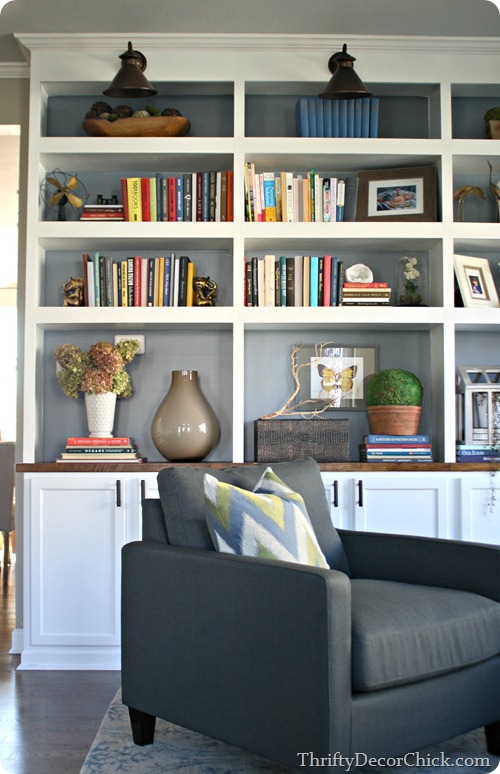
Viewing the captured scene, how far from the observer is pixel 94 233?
385 cm

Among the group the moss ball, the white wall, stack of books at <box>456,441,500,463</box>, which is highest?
the white wall

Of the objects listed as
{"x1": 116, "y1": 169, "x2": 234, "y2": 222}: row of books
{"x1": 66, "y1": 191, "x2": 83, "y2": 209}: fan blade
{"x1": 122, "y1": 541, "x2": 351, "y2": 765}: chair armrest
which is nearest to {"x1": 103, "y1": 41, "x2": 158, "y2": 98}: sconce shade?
{"x1": 116, "y1": 169, "x2": 234, "y2": 222}: row of books

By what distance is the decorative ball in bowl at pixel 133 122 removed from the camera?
3.86 m

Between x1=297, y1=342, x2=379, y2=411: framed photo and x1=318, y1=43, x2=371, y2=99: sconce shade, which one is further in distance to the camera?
x1=297, y1=342, x2=379, y2=411: framed photo

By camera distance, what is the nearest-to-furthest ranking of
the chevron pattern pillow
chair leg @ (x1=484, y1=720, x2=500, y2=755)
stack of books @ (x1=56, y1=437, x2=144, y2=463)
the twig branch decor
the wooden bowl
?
1. the chevron pattern pillow
2. chair leg @ (x1=484, y1=720, x2=500, y2=755)
3. stack of books @ (x1=56, y1=437, x2=144, y2=463)
4. the wooden bowl
5. the twig branch decor

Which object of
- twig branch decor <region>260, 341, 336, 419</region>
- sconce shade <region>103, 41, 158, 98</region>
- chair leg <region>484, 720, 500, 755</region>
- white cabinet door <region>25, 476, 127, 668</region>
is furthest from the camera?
twig branch decor <region>260, 341, 336, 419</region>

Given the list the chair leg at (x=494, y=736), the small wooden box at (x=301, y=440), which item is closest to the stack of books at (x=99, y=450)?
the small wooden box at (x=301, y=440)

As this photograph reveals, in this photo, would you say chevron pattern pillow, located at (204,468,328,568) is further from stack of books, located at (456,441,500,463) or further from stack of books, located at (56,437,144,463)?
stack of books, located at (456,441,500,463)

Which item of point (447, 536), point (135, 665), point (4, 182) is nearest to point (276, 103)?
point (447, 536)

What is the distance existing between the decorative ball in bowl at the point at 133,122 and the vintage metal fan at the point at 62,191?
28 centimetres

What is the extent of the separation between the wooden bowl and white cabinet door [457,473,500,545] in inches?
80.6

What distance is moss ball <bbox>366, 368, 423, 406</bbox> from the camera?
12.5 ft

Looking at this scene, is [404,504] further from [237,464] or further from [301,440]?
[237,464]

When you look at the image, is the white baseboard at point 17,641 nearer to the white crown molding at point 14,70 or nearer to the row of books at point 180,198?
the row of books at point 180,198
